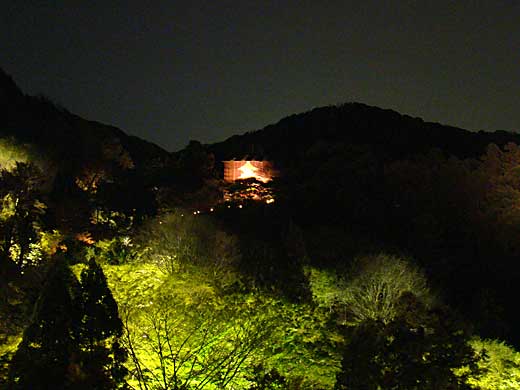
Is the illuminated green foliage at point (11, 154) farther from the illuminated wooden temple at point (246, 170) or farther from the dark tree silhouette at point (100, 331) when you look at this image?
the illuminated wooden temple at point (246, 170)

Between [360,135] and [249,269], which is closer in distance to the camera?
[249,269]

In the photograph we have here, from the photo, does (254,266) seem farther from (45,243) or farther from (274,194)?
(274,194)

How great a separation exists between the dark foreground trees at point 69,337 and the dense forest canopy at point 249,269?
22 millimetres

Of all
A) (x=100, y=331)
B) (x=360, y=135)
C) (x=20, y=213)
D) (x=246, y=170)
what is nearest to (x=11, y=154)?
(x=20, y=213)

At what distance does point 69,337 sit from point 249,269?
5970 millimetres

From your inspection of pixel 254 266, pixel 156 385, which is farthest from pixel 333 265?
pixel 156 385

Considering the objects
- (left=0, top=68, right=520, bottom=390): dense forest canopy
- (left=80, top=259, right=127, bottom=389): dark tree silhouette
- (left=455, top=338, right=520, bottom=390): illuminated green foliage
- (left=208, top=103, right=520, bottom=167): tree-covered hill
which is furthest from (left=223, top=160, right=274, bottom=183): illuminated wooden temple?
(left=80, top=259, right=127, bottom=389): dark tree silhouette

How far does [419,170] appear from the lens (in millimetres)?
22172

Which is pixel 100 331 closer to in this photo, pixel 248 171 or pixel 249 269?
pixel 249 269

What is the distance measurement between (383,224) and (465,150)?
26.3 m

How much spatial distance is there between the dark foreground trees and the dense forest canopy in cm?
2

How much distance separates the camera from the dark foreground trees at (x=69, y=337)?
22.0 feet

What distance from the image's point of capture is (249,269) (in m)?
12.6

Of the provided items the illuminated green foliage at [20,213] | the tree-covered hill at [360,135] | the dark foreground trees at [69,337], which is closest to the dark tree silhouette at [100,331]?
the dark foreground trees at [69,337]
